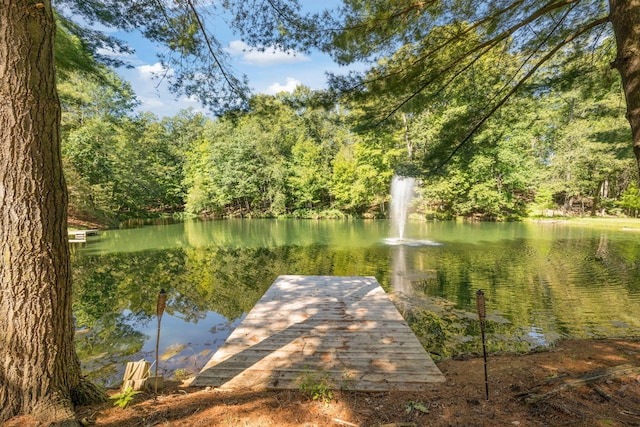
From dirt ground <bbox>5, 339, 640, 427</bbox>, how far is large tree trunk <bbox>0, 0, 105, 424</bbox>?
0.18 metres

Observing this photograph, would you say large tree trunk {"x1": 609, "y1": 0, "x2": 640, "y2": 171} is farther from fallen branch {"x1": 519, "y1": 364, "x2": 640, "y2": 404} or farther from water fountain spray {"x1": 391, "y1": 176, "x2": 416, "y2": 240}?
water fountain spray {"x1": 391, "y1": 176, "x2": 416, "y2": 240}

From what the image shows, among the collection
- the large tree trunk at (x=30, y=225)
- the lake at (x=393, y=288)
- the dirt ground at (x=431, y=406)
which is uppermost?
the large tree trunk at (x=30, y=225)

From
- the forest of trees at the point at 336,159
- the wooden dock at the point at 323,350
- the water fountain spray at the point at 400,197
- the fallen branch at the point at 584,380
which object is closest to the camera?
the fallen branch at the point at 584,380

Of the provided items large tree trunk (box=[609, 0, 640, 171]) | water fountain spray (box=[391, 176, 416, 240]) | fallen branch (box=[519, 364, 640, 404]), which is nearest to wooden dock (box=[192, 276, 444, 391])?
fallen branch (box=[519, 364, 640, 404])

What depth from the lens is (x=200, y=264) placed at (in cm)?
945

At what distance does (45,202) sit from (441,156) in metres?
3.94

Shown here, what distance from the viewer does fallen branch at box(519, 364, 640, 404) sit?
1.91 meters

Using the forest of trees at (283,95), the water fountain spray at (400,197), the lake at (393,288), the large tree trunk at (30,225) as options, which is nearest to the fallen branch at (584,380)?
the forest of trees at (283,95)

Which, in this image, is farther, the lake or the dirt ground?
the lake

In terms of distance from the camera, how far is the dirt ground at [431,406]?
176cm

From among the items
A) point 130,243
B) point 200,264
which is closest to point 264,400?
point 200,264

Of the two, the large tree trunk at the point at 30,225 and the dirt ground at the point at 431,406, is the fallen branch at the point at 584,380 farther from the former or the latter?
the large tree trunk at the point at 30,225

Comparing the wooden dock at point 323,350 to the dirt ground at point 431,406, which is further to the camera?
the wooden dock at point 323,350

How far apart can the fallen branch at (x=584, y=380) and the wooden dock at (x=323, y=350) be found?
2.35 feet
